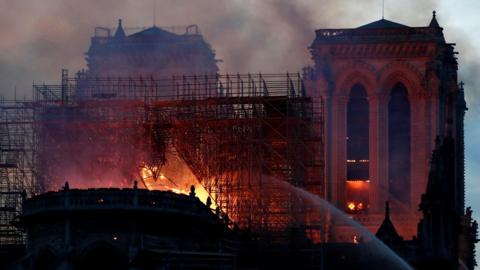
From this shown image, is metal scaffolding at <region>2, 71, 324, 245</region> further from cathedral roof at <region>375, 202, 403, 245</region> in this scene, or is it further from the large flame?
cathedral roof at <region>375, 202, 403, 245</region>

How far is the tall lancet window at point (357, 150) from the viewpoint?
380 ft

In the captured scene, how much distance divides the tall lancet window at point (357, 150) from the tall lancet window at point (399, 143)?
72.7 inches

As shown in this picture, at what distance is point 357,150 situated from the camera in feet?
382

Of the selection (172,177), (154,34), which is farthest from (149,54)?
(172,177)

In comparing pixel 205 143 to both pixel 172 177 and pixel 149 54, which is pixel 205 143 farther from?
pixel 149 54

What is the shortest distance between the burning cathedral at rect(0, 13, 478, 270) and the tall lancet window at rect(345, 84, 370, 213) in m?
0.12

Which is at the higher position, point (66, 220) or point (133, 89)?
point (133, 89)

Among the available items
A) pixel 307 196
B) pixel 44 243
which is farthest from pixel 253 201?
pixel 44 243

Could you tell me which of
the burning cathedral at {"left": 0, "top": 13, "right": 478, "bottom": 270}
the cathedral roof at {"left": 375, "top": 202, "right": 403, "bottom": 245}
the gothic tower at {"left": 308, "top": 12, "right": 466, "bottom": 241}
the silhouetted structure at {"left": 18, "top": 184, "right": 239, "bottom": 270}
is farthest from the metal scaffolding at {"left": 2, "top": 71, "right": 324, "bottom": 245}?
the silhouetted structure at {"left": 18, "top": 184, "right": 239, "bottom": 270}

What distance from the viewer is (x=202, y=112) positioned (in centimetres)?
10238

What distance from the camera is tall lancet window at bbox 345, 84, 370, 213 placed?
116 m

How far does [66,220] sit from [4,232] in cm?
3166

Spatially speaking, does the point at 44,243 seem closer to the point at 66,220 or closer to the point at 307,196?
the point at 66,220

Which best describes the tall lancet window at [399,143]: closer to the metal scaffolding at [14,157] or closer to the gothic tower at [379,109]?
the gothic tower at [379,109]
